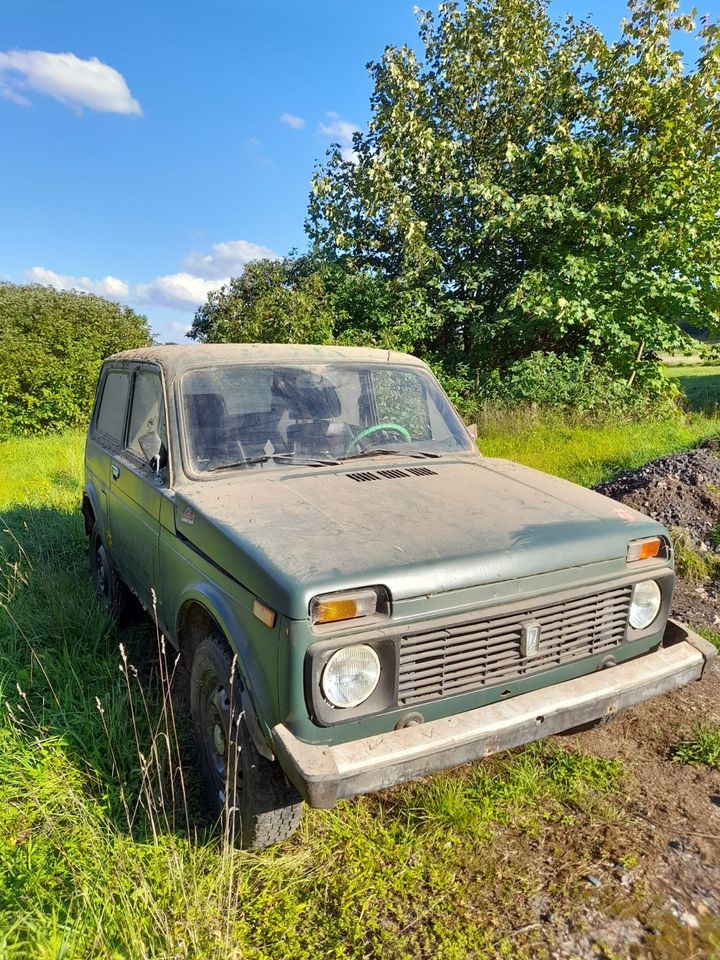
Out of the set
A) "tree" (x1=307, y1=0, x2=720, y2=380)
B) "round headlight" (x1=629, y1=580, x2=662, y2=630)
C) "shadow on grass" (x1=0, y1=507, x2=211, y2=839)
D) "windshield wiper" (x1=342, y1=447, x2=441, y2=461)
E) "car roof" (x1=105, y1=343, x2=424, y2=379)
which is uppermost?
"tree" (x1=307, y1=0, x2=720, y2=380)

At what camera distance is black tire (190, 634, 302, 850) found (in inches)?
95.0

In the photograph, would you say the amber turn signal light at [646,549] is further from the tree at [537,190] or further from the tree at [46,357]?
the tree at [46,357]

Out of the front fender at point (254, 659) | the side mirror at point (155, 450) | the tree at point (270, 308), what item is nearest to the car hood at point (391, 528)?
the front fender at point (254, 659)

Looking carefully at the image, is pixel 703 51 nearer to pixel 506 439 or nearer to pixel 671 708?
pixel 506 439

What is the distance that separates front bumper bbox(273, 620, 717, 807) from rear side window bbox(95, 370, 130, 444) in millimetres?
2994

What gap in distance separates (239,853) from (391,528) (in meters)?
1.39

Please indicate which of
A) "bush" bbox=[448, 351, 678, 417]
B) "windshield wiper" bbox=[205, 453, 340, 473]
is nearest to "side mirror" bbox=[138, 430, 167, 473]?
"windshield wiper" bbox=[205, 453, 340, 473]

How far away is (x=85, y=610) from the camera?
4.47 metres

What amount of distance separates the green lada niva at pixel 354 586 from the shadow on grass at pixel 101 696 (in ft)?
0.82

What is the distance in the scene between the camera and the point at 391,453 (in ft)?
12.1

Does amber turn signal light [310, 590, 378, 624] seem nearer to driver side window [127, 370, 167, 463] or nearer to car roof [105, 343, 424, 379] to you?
driver side window [127, 370, 167, 463]

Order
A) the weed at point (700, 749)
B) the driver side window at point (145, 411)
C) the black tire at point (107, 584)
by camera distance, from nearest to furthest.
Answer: the weed at point (700, 749), the driver side window at point (145, 411), the black tire at point (107, 584)

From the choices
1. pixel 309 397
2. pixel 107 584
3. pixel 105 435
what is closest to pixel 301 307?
pixel 105 435

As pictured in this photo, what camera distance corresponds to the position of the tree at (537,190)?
438 inches
